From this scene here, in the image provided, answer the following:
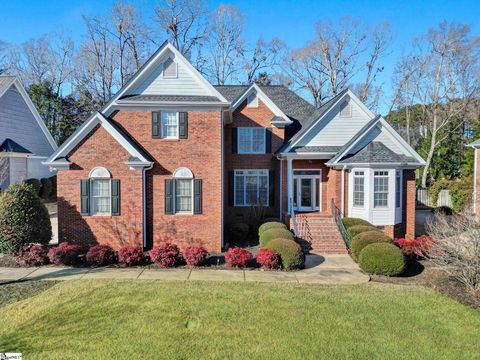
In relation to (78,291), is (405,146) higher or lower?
higher

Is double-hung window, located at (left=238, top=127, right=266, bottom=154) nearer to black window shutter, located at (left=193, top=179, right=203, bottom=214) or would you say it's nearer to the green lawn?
black window shutter, located at (left=193, top=179, right=203, bottom=214)

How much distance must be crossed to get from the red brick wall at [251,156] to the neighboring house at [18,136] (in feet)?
43.2

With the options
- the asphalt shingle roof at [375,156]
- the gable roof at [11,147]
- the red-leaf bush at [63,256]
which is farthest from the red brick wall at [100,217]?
the gable roof at [11,147]

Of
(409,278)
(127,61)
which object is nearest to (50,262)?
(409,278)

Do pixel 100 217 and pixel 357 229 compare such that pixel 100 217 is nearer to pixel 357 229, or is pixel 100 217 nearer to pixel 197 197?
pixel 197 197

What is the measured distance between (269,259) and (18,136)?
2127 cm

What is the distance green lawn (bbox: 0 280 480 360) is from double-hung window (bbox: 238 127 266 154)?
10573mm

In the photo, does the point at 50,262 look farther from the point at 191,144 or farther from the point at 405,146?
the point at 405,146

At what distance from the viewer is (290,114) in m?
21.5

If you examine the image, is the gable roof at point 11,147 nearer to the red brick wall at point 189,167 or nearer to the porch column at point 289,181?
the red brick wall at point 189,167

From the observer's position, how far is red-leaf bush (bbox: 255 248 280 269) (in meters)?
11.7

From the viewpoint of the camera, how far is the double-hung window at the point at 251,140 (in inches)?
758

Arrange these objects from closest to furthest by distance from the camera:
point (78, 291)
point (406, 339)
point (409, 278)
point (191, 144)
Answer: point (406, 339) → point (78, 291) → point (409, 278) → point (191, 144)

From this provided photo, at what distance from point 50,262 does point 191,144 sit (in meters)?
6.96
